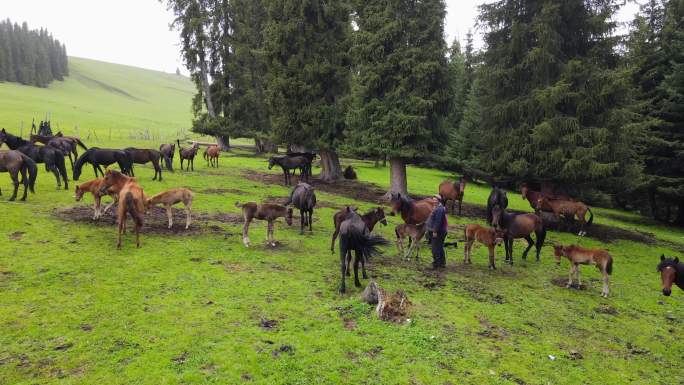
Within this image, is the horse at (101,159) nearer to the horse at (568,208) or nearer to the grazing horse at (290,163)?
the grazing horse at (290,163)

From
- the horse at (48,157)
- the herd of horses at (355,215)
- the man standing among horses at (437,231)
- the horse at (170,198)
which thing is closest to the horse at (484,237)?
the herd of horses at (355,215)

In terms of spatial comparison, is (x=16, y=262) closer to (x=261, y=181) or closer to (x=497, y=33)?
(x=261, y=181)

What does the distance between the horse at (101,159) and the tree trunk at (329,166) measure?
13183 millimetres

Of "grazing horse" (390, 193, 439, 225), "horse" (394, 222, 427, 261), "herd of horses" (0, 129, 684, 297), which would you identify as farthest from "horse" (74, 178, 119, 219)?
"grazing horse" (390, 193, 439, 225)

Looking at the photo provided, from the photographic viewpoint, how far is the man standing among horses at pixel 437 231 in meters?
11.6

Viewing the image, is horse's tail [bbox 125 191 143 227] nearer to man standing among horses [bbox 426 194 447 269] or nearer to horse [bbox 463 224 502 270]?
man standing among horses [bbox 426 194 447 269]

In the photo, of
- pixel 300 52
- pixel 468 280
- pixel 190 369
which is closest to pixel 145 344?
pixel 190 369

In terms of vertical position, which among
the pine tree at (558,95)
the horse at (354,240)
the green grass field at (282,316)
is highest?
the pine tree at (558,95)

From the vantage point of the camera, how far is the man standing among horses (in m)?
11.6

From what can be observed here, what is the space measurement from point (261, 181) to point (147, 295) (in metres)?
17.2

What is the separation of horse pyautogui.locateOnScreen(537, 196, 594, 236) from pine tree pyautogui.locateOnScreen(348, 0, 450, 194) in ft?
20.8

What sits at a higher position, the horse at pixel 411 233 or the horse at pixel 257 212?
the horse at pixel 257 212

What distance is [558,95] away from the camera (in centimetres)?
1841

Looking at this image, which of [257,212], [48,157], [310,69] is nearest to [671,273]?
[257,212]
